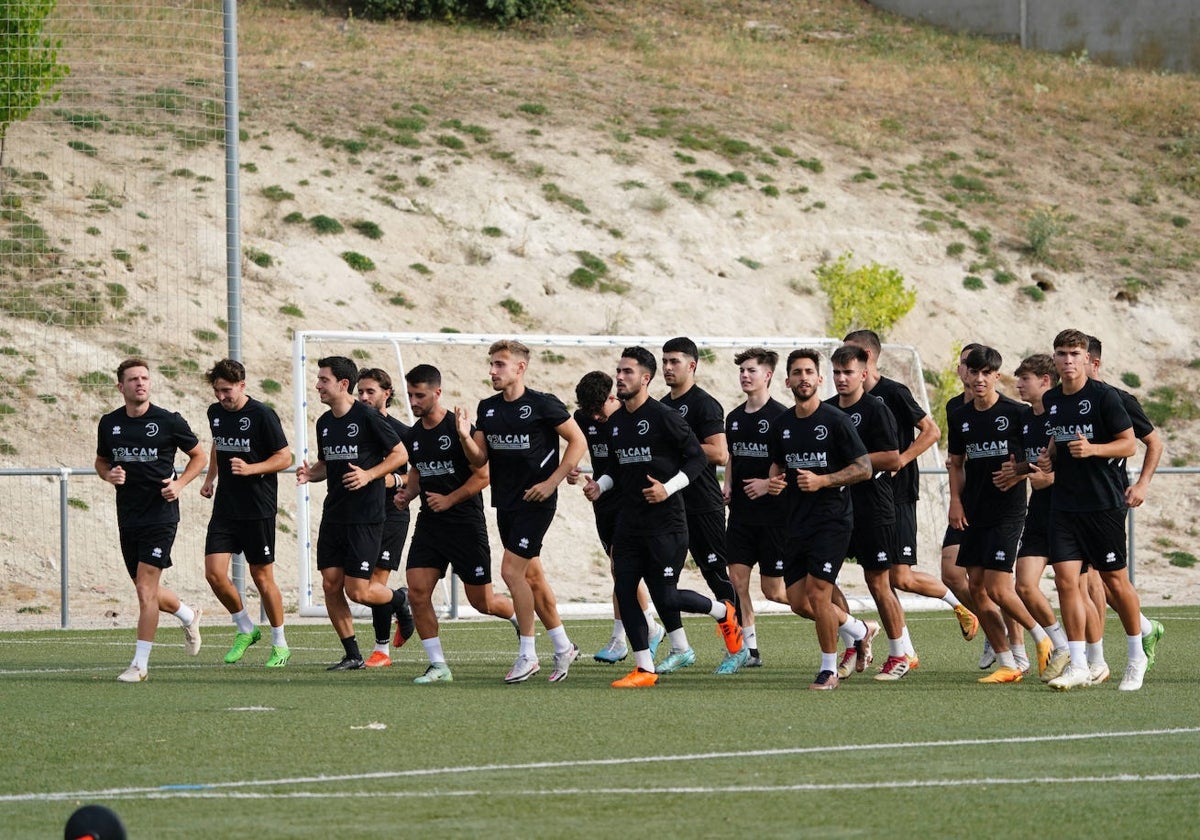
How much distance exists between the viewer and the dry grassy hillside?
94.4ft

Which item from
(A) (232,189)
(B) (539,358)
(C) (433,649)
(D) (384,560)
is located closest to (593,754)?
(C) (433,649)

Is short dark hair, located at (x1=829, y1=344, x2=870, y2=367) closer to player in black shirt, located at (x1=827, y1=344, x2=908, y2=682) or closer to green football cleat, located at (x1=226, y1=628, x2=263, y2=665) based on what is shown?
player in black shirt, located at (x1=827, y1=344, x2=908, y2=682)

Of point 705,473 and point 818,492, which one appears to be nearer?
point 818,492

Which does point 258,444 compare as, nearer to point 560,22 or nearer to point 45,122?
point 45,122

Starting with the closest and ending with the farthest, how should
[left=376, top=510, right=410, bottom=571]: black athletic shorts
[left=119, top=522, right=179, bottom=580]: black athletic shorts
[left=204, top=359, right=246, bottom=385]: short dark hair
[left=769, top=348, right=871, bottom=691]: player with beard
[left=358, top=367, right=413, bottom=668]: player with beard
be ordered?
[left=769, top=348, right=871, bottom=691]: player with beard
[left=119, top=522, right=179, bottom=580]: black athletic shorts
[left=204, top=359, right=246, bottom=385]: short dark hair
[left=358, top=367, right=413, bottom=668]: player with beard
[left=376, top=510, right=410, bottom=571]: black athletic shorts

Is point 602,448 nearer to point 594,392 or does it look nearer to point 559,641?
point 594,392

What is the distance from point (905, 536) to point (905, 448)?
2.30 ft

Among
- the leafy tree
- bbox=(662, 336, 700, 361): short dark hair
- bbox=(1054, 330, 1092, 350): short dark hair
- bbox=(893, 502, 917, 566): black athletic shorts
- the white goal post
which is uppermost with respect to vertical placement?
the leafy tree

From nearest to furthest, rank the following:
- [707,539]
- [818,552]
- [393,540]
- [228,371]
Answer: [818,552] < [228,371] < [707,539] < [393,540]

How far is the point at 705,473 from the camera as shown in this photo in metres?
13.0

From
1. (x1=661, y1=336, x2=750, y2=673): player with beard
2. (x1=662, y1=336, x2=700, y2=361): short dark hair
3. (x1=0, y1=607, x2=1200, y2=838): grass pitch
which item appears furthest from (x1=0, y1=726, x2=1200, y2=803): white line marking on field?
(x1=662, y1=336, x2=700, y2=361): short dark hair

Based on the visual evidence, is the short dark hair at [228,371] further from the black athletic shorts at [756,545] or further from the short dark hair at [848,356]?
the short dark hair at [848,356]

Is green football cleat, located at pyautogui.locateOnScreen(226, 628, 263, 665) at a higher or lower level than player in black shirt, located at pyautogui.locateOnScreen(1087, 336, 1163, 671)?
lower

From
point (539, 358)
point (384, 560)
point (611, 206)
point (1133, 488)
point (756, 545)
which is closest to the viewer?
point (1133, 488)
